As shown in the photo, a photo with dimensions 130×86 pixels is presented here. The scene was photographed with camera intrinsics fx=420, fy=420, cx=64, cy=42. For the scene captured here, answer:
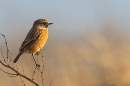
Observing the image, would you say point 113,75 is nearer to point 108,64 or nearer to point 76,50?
point 108,64

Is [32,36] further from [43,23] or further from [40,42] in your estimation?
[43,23]

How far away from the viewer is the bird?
6.44 m

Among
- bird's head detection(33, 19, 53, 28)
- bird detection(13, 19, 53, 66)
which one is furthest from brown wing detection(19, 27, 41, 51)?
bird's head detection(33, 19, 53, 28)

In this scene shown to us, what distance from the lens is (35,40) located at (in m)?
6.52

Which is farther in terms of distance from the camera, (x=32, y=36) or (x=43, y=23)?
(x=43, y=23)

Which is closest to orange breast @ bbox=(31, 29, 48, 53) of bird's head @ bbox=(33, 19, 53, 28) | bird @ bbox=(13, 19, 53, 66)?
bird @ bbox=(13, 19, 53, 66)

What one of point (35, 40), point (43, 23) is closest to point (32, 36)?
point (35, 40)

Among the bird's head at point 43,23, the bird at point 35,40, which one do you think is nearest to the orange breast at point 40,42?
the bird at point 35,40

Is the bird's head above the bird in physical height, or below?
above

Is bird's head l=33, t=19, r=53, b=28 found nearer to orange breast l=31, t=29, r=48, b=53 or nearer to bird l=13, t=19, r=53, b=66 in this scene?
bird l=13, t=19, r=53, b=66

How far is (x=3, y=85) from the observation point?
29.8 ft

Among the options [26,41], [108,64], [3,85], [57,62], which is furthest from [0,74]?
[26,41]

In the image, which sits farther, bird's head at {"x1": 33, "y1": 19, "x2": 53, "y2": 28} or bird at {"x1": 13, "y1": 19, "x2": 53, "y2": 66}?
bird's head at {"x1": 33, "y1": 19, "x2": 53, "y2": 28}

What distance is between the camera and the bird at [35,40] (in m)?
6.44
